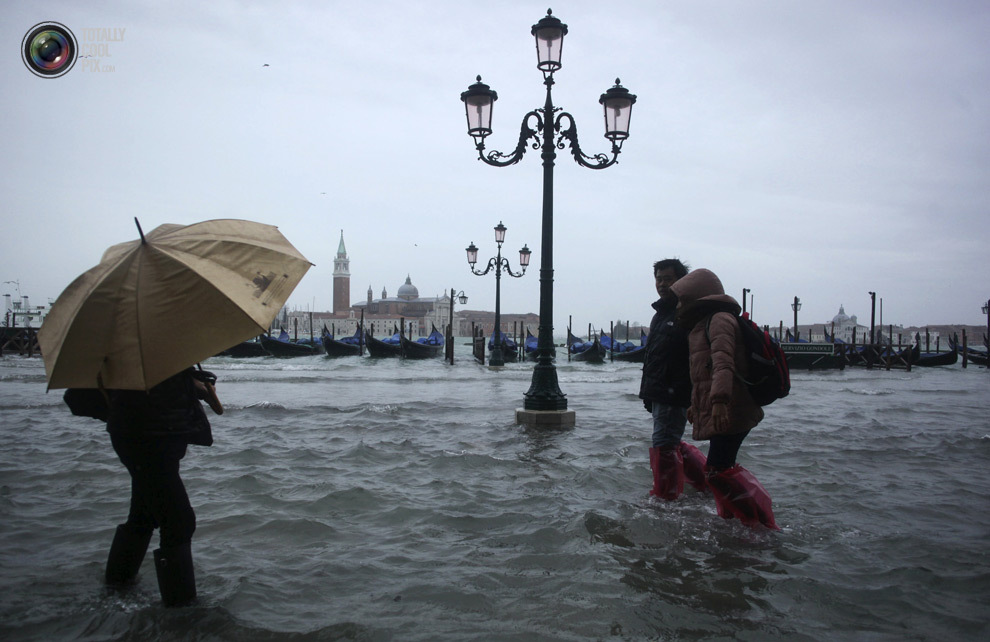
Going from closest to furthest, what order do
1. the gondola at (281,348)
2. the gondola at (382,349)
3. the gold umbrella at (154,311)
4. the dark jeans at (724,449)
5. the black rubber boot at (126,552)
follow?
the gold umbrella at (154,311), the black rubber boot at (126,552), the dark jeans at (724,449), the gondola at (382,349), the gondola at (281,348)

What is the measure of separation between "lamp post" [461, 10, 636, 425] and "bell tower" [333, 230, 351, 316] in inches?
4512

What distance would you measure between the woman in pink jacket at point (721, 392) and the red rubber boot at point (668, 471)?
1.49 ft

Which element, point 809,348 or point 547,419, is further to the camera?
point 809,348

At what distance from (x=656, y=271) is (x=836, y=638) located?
2102mm

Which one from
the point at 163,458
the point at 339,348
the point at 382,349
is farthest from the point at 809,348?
the point at 163,458

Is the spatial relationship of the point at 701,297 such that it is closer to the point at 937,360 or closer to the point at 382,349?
the point at 382,349

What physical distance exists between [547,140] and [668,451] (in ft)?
15.6

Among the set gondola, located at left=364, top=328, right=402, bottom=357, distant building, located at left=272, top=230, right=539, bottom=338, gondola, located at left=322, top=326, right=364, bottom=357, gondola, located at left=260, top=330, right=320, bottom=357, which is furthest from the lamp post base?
distant building, located at left=272, top=230, right=539, bottom=338

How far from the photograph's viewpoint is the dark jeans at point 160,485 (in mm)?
2209

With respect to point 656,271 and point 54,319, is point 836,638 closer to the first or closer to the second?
point 656,271

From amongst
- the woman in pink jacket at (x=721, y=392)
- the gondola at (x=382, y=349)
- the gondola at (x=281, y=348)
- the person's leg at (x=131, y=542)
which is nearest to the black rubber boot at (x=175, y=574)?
the person's leg at (x=131, y=542)

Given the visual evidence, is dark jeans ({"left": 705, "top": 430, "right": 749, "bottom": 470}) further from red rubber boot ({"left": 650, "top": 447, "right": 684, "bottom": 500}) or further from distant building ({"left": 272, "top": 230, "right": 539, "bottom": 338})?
distant building ({"left": 272, "top": 230, "right": 539, "bottom": 338})

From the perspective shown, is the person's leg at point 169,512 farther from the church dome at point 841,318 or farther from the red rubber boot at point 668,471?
the church dome at point 841,318

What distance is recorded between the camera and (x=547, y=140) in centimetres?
769
